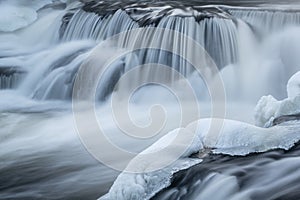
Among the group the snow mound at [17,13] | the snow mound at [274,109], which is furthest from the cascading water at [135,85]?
the snow mound at [17,13]

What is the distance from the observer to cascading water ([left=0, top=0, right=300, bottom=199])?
4518mm

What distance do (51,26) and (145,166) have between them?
6.63m

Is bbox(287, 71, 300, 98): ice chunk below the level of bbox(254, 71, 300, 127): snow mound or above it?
above

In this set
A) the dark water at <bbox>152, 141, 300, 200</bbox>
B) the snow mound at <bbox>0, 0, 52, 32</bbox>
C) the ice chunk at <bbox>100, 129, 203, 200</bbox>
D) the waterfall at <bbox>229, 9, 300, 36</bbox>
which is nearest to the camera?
the dark water at <bbox>152, 141, 300, 200</bbox>

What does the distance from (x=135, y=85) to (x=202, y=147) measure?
369 centimetres

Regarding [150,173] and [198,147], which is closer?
[150,173]

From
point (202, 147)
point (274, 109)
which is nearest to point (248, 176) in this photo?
point (202, 147)

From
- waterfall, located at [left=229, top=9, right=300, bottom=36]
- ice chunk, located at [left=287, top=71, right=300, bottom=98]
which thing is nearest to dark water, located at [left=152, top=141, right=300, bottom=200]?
ice chunk, located at [left=287, top=71, right=300, bottom=98]

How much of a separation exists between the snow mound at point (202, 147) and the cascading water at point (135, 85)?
1 cm

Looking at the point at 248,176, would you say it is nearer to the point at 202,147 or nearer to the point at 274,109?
the point at 202,147

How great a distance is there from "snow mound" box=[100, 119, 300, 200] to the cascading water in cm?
1

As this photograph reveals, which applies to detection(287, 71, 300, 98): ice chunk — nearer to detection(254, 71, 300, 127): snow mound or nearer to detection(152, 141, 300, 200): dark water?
detection(254, 71, 300, 127): snow mound

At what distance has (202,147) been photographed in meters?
3.87

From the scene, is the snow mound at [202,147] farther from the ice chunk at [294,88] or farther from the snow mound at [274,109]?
the ice chunk at [294,88]
